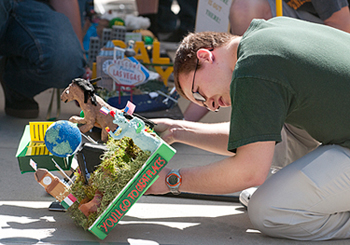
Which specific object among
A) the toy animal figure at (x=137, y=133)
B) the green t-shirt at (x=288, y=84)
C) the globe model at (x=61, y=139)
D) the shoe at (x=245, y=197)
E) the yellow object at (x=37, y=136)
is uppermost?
the green t-shirt at (x=288, y=84)

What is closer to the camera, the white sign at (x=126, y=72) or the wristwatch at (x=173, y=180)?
the wristwatch at (x=173, y=180)

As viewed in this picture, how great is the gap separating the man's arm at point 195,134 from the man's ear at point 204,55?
422 millimetres

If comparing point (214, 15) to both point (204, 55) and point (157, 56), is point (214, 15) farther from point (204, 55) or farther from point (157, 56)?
point (204, 55)

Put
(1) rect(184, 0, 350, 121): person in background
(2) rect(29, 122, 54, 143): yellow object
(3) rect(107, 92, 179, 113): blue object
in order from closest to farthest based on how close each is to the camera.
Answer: (2) rect(29, 122, 54, 143): yellow object → (1) rect(184, 0, 350, 121): person in background → (3) rect(107, 92, 179, 113): blue object

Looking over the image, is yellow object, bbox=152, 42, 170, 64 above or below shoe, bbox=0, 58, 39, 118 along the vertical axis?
above

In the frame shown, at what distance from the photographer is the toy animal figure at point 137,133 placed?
56.8 inches

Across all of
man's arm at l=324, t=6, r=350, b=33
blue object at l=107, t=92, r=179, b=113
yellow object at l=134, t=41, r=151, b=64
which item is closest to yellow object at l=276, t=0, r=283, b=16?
man's arm at l=324, t=6, r=350, b=33

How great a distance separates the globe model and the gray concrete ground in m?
0.33

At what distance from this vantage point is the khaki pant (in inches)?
62.6

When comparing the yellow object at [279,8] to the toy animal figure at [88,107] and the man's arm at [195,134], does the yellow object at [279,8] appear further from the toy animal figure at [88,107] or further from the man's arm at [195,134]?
the toy animal figure at [88,107]

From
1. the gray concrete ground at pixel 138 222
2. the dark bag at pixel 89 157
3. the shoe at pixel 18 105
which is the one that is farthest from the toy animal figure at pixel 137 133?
the shoe at pixel 18 105

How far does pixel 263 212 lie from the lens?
163 centimetres

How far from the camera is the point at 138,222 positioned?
5.73 ft

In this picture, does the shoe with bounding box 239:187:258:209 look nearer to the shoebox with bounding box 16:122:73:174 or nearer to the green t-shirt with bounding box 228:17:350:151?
the green t-shirt with bounding box 228:17:350:151
